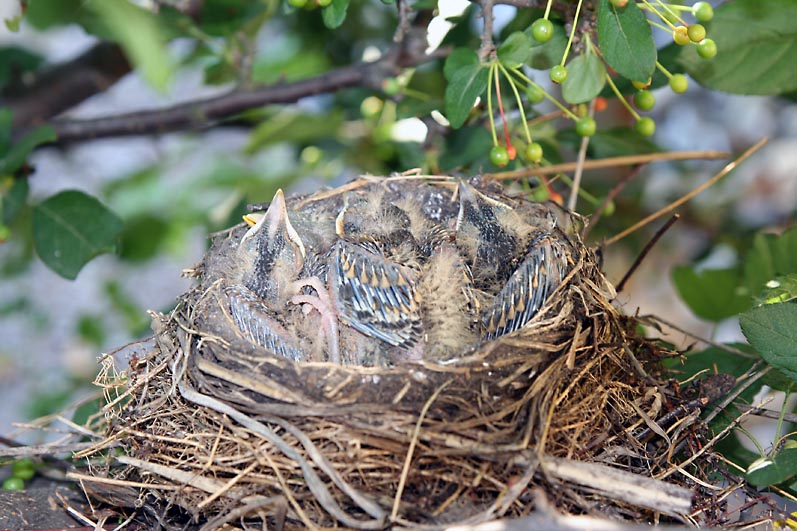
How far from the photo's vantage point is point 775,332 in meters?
1.36

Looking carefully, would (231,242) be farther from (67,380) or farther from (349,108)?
(67,380)

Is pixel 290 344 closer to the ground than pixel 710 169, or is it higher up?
higher up

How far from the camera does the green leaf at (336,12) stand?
1634 millimetres

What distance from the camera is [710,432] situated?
59.4 inches

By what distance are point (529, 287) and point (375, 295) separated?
Answer: 337 millimetres

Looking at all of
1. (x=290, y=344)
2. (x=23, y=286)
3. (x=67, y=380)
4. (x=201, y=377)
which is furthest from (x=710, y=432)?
(x=23, y=286)

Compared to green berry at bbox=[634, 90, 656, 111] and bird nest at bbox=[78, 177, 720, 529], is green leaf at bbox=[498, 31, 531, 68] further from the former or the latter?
bird nest at bbox=[78, 177, 720, 529]

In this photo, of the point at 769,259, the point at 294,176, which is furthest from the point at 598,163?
the point at 294,176

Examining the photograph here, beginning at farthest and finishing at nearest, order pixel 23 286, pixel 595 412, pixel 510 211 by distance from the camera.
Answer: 1. pixel 23 286
2. pixel 510 211
3. pixel 595 412

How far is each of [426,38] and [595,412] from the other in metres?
1.14

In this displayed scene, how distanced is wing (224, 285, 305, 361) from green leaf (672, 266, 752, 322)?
3.55ft

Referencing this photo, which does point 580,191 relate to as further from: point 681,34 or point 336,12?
point 336,12

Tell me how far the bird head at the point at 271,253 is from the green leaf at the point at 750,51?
103cm

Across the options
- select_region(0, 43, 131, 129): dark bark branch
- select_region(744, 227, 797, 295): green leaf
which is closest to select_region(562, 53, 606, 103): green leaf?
select_region(744, 227, 797, 295): green leaf
